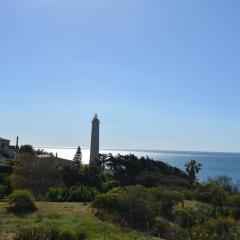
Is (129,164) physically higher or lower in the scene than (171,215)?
higher

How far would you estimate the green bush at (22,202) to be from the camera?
29.0 metres

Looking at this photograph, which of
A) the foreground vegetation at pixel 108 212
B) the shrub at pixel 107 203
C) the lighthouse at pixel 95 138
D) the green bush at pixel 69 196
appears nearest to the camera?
the foreground vegetation at pixel 108 212

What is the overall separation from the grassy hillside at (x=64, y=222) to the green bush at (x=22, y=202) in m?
0.56

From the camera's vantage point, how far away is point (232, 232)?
92.5ft

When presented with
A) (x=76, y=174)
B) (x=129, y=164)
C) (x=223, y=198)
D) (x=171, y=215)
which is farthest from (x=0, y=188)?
(x=129, y=164)

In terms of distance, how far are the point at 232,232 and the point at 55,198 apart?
14137 millimetres

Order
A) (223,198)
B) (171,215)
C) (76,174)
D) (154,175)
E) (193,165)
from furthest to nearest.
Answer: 1. (193,165)
2. (154,175)
3. (76,174)
4. (223,198)
5. (171,215)

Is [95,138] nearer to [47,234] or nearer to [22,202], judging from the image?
[22,202]

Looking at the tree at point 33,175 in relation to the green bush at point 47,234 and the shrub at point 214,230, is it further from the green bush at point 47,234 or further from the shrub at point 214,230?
the green bush at point 47,234

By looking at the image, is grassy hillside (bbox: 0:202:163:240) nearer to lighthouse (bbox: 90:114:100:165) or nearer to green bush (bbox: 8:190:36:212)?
green bush (bbox: 8:190:36:212)

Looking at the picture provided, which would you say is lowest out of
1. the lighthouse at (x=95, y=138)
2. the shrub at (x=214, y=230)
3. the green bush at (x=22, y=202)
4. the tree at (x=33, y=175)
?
the shrub at (x=214, y=230)

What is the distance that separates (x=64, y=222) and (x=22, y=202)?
5.92 metres

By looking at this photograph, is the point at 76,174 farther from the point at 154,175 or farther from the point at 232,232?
the point at 232,232

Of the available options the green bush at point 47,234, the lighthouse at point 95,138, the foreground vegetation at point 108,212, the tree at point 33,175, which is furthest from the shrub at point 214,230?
the lighthouse at point 95,138
